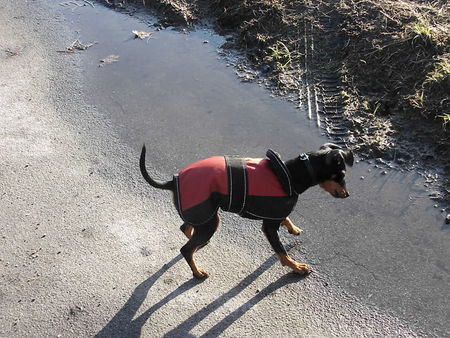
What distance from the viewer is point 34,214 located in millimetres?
5312

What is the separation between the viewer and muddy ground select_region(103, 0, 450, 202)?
19.1 ft

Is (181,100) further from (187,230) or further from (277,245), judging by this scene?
(277,245)

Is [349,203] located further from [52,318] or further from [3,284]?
[3,284]

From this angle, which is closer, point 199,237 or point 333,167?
point 333,167

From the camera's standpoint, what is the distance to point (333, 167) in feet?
13.5

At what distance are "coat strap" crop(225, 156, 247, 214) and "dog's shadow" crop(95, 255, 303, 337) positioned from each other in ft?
2.87

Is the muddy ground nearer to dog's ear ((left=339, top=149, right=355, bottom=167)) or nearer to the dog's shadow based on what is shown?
dog's ear ((left=339, top=149, right=355, bottom=167))

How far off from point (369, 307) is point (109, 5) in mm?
8174

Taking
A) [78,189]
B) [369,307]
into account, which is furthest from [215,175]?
[78,189]

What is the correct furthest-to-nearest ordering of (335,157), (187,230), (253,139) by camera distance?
(253,139)
(187,230)
(335,157)

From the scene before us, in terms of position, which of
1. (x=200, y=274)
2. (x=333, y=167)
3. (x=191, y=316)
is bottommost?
(x=191, y=316)

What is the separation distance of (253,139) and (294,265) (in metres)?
2.23

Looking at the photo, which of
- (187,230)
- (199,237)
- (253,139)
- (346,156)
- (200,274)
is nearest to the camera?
(346,156)

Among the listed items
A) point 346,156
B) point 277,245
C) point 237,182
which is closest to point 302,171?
point 346,156
